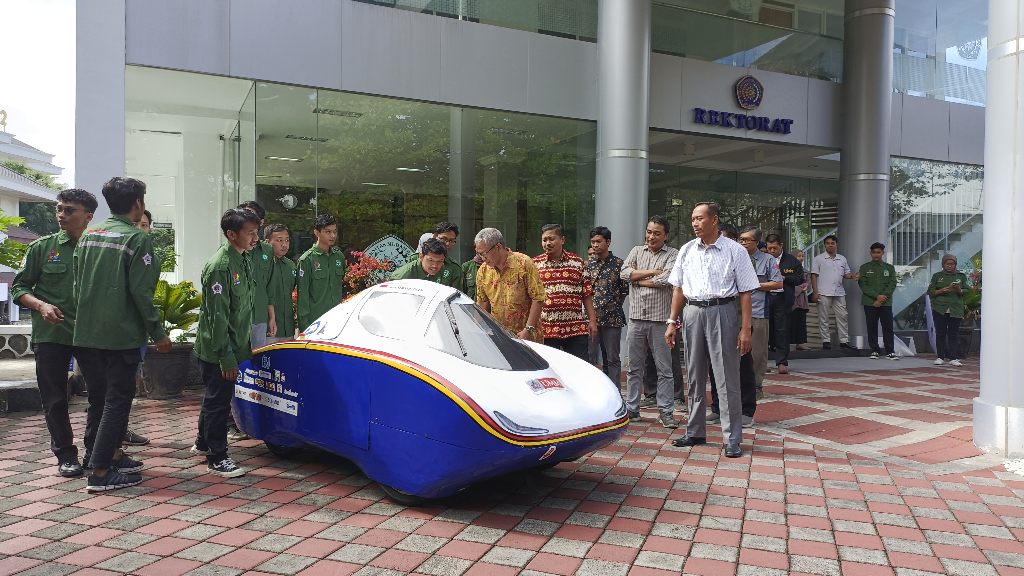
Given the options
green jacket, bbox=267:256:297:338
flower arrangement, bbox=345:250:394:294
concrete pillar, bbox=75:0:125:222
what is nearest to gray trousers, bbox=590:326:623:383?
flower arrangement, bbox=345:250:394:294

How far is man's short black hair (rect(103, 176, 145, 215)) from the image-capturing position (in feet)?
15.3

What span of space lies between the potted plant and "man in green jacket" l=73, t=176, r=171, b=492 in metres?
3.29

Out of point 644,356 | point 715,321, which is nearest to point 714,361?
point 715,321

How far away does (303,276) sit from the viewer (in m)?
6.88

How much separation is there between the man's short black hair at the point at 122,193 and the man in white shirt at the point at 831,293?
11903 mm

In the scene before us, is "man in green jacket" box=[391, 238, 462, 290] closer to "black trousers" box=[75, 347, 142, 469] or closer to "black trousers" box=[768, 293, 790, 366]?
"black trousers" box=[75, 347, 142, 469]

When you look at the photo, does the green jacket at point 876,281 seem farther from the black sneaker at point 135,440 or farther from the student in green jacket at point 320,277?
the black sneaker at point 135,440

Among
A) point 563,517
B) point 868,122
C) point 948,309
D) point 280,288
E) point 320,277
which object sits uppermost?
point 868,122

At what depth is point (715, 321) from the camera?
19.4 ft

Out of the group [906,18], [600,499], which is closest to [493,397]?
[600,499]

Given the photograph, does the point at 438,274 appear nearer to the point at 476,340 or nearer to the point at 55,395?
the point at 476,340

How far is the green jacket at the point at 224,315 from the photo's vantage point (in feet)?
16.0

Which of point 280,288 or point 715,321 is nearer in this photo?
point 715,321

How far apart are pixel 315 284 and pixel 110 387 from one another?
2451mm
